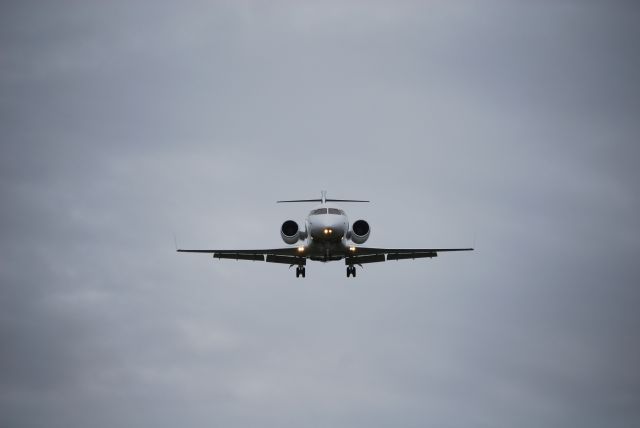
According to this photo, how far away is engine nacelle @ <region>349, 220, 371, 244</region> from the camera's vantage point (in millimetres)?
37812

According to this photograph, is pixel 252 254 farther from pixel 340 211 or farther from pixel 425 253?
pixel 425 253

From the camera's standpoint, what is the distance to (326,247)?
37.9 m

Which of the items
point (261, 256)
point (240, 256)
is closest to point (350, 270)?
point (261, 256)

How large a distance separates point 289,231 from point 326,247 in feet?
6.83

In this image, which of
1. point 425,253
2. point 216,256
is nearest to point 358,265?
point 425,253

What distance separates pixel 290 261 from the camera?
42.0 m

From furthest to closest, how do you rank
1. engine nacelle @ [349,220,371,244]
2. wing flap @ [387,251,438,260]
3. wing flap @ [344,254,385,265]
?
wing flap @ [387,251,438,260] < wing flap @ [344,254,385,265] < engine nacelle @ [349,220,371,244]

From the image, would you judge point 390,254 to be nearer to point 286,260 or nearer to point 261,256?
point 286,260

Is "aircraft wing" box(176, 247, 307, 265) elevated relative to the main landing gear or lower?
elevated

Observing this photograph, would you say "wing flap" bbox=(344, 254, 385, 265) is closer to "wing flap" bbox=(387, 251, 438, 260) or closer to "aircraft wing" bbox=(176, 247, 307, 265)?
"wing flap" bbox=(387, 251, 438, 260)

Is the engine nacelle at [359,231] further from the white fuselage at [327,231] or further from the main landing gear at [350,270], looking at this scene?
the main landing gear at [350,270]

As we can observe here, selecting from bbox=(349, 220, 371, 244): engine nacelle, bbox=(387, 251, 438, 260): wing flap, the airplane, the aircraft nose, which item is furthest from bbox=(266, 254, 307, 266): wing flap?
the aircraft nose

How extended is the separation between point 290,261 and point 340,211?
603 centimetres

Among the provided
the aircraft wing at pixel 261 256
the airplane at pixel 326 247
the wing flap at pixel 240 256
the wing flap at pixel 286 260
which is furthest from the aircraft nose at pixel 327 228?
the wing flap at pixel 240 256
